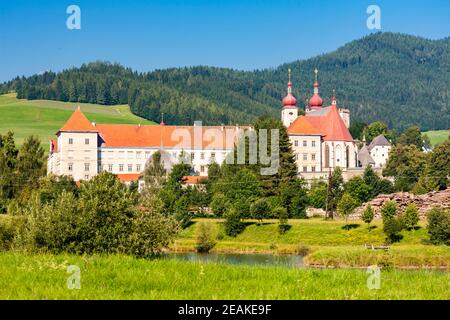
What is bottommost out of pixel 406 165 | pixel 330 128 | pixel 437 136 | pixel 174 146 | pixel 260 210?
pixel 260 210

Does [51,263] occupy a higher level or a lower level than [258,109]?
lower

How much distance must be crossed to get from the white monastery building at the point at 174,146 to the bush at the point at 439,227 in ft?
116

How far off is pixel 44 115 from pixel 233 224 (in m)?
82.0

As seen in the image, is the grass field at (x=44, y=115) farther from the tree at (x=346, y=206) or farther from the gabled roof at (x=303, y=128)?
the tree at (x=346, y=206)

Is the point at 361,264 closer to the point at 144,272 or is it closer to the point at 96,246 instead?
the point at 96,246

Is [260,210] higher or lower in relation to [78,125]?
lower

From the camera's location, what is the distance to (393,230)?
135ft

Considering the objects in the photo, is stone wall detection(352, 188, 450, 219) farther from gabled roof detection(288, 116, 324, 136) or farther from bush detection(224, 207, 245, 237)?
gabled roof detection(288, 116, 324, 136)

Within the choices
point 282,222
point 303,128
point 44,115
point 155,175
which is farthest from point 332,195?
point 44,115

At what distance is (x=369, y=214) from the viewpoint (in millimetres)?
43656

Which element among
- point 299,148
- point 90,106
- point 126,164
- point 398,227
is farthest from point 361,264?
point 90,106

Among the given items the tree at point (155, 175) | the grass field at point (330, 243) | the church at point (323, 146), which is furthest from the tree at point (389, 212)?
the church at point (323, 146)

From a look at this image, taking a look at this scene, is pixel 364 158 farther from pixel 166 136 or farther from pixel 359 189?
pixel 359 189
